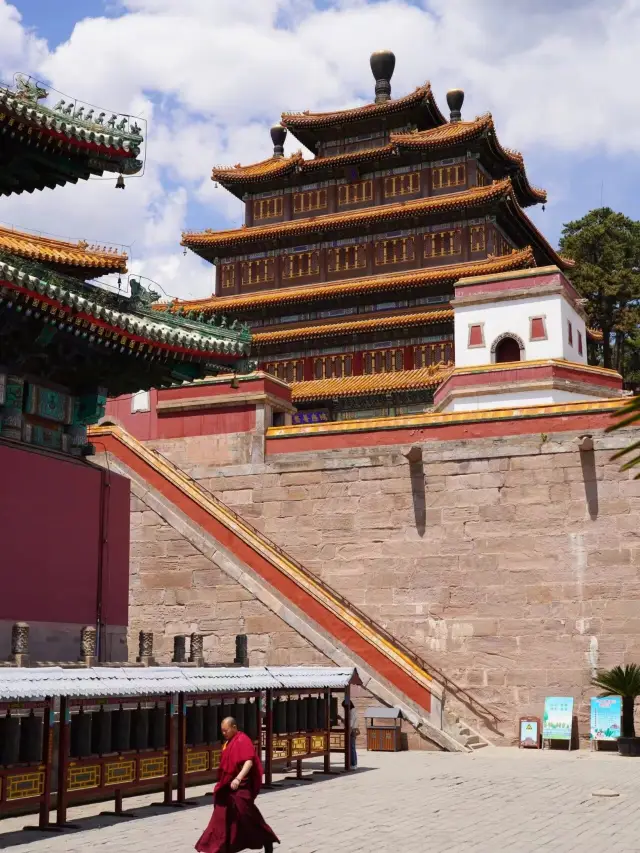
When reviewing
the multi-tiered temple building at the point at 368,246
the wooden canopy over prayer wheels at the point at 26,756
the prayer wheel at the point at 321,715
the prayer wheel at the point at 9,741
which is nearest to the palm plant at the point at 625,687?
the prayer wheel at the point at 321,715

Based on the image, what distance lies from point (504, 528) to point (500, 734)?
4.02 meters

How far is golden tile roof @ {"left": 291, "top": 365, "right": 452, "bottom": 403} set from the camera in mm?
34094

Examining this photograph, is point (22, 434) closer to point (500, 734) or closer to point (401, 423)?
point (401, 423)

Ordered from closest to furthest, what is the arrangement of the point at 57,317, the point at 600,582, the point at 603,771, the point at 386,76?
the point at 57,317, the point at 603,771, the point at 600,582, the point at 386,76

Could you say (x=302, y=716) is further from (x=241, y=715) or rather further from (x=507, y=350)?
(x=507, y=350)

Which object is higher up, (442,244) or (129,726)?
(442,244)

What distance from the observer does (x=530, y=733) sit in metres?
19.8

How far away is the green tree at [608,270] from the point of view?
49.7 metres

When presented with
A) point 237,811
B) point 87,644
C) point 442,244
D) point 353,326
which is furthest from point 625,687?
point 442,244

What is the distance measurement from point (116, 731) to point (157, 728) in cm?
76

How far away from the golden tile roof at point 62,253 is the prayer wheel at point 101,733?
9.34m

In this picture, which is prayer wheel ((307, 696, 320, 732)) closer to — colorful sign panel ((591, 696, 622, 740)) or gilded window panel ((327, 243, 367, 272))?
colorful sign panel ((591, 696, 622, 740))

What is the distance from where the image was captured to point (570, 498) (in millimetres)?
20984

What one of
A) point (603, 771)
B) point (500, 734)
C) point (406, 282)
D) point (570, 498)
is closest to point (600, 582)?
point (570, 498)
